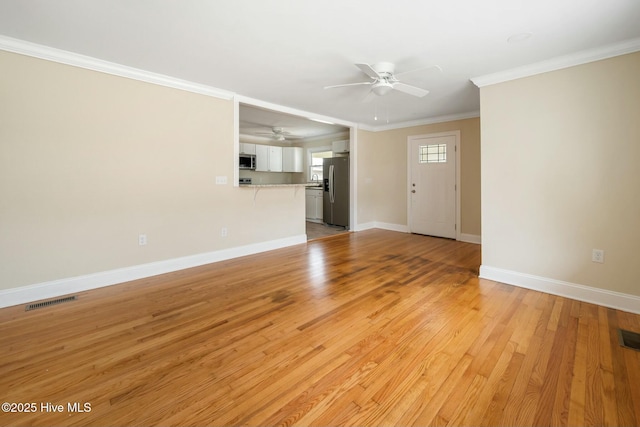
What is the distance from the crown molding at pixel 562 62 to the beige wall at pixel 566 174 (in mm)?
53

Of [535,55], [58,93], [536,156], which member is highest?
[535,55]

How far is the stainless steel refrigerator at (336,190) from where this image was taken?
22.7 feet

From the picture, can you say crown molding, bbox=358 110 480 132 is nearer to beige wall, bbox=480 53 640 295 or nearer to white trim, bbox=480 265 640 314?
beige wall, bbox=480 53 640 295

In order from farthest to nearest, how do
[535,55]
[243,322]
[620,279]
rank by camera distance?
[535,55], [620,279], [243,322]

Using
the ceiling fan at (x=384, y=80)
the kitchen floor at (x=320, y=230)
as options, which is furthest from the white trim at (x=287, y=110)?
the kitchen floor at (x=320, y=230)

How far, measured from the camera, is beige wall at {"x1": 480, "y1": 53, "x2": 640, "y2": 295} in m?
2.63

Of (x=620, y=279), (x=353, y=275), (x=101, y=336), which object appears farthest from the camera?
(x=353, y=275)

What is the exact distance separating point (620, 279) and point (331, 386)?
9.53 ft

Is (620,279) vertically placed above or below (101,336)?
above

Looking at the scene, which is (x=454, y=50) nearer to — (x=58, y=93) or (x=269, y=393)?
(x=269, y=393)

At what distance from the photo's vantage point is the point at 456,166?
219 inches

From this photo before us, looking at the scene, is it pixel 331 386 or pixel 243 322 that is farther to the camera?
pixel 243 322

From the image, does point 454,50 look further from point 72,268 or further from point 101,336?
point 72,268

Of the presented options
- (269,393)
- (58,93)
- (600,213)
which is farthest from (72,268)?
(600,213)
